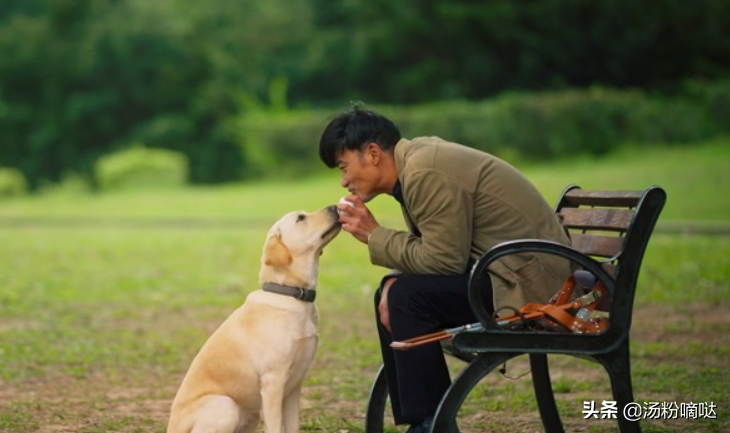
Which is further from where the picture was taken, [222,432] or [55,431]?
[55,431]

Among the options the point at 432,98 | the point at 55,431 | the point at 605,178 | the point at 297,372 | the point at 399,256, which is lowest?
the point at 55,431

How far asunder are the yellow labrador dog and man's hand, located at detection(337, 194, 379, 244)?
A: 22 centimetres

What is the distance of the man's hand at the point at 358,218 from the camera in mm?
4574

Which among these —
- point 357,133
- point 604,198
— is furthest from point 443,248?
point 604,198

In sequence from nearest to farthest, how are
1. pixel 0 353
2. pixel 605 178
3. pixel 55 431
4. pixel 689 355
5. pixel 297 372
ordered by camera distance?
pixel 297 372, pixel 55 431, pixel 689 355, pixel 0 353, pixel 605 178

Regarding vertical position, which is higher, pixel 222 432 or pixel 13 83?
pixel 13 83

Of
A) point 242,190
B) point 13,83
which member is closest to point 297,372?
point 242,190

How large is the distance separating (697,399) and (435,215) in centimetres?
224

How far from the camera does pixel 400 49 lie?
39906 mm

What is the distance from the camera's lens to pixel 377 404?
5.00 metres

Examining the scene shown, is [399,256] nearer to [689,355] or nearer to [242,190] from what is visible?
[689,355]

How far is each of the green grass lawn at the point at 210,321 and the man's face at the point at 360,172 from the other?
53.1 inches

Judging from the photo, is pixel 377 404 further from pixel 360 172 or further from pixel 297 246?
pixel 360 172

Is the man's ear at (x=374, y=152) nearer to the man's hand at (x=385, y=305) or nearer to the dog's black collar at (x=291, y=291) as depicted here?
the man's hand at (x=385, y=305)
